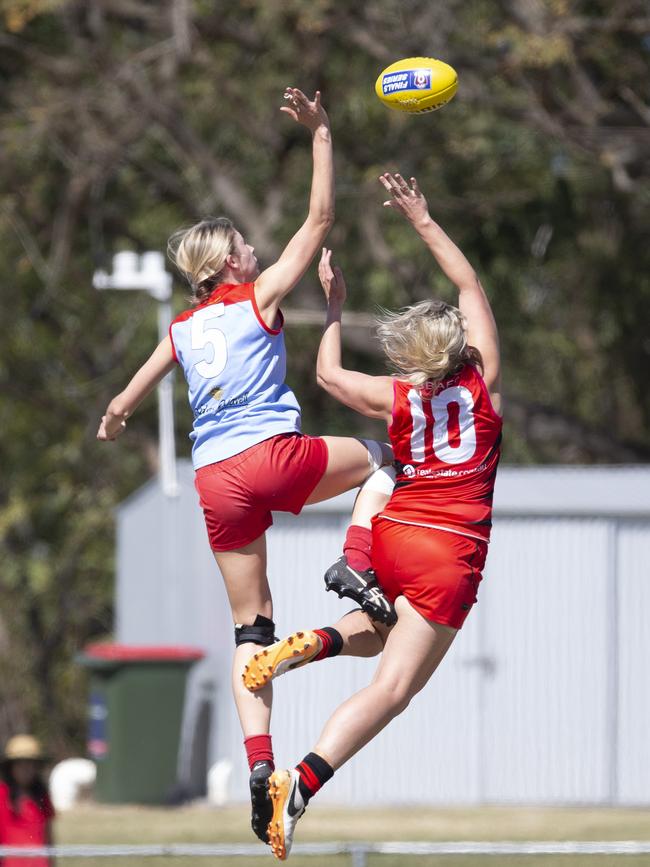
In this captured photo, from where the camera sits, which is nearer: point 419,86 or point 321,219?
point 321,219

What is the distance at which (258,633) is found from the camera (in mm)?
6332

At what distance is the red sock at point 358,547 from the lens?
6.15 m

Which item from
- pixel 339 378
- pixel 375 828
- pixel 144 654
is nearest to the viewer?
pixel 339 378

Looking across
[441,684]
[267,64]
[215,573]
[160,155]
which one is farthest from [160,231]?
[441,684]

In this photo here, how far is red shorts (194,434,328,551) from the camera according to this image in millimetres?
6082

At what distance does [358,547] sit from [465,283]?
103cm

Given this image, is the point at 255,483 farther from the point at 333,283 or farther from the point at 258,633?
the point at 333,283

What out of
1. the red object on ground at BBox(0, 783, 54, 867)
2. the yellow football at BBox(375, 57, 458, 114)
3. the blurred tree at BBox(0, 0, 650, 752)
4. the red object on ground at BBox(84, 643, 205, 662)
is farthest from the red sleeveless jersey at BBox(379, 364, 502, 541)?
the blurred tree at BBox(0, 0, 650, 752)

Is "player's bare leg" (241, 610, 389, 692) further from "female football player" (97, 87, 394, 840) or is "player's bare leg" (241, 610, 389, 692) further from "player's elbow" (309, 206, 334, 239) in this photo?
"player's elbow" (309, 206, 334, 239)

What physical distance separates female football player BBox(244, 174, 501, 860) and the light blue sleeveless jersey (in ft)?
0.82

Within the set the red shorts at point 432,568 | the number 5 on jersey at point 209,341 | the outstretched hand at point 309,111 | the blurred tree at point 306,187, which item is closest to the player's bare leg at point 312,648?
the red shorts at point 432,568

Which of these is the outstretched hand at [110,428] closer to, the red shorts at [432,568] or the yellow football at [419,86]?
the red shorts at [432,568]

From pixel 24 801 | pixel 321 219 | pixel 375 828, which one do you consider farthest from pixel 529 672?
pixel 321 219

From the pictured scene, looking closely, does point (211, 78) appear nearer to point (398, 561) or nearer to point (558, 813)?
point (558, 813)
